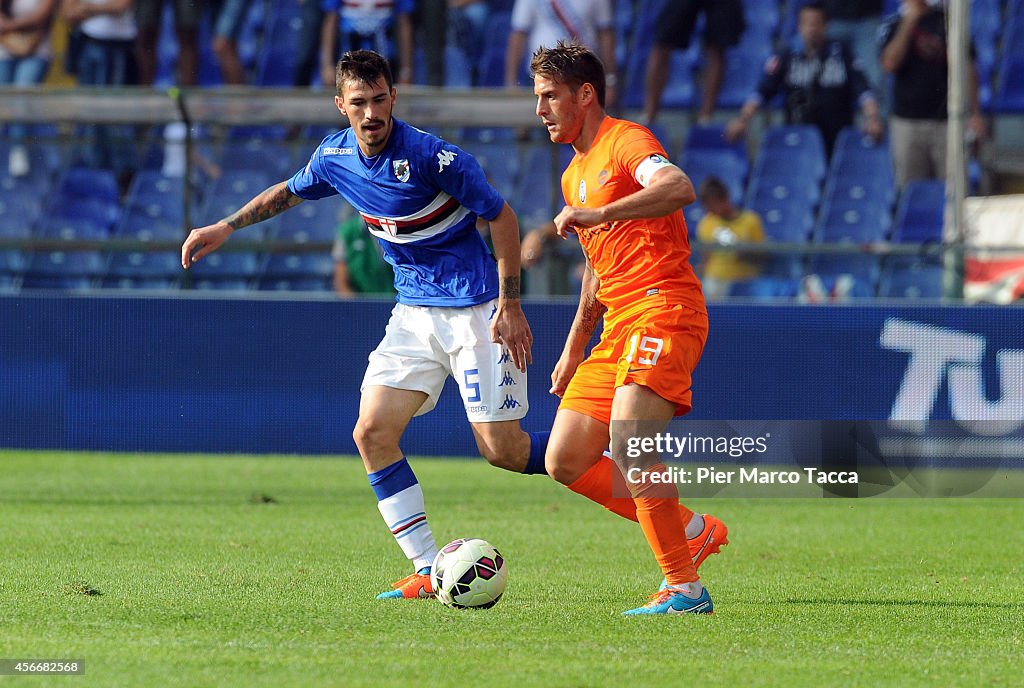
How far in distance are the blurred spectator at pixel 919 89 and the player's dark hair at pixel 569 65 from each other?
10.2 m

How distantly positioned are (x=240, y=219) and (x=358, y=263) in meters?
6.30

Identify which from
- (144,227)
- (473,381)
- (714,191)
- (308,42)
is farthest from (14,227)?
(473,381)

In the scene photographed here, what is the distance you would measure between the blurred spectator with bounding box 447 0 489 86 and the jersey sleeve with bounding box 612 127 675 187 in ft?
42.5

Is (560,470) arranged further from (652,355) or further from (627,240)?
(627,240)

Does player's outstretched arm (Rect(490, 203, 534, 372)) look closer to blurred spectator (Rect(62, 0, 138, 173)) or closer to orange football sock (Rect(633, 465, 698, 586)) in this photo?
orange football sock (Rect(633, 465, 698, 586))

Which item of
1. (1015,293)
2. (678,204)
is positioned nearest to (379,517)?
(678,204)

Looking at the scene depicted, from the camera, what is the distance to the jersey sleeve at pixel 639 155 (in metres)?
5.93

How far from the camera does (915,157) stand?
16.0m

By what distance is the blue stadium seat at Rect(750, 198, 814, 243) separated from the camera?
16.4m

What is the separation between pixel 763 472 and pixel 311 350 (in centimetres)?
391

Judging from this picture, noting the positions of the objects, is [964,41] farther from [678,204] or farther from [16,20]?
[16,20]

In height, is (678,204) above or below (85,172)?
above

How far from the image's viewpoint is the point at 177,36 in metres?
18.2

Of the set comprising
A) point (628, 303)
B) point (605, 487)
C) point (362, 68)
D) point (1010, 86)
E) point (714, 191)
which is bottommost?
point (714, 191)
